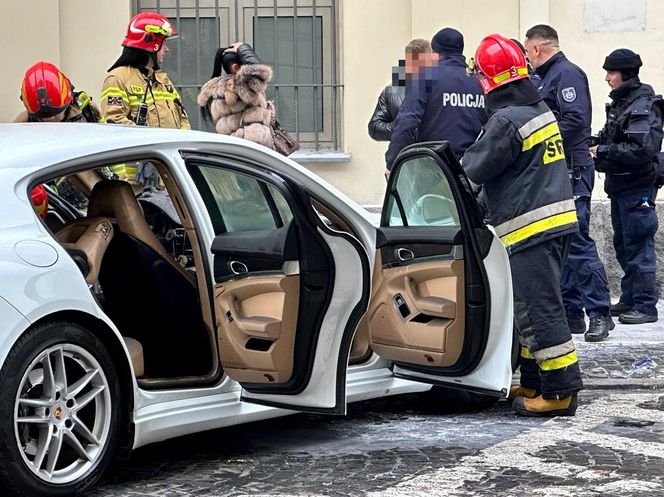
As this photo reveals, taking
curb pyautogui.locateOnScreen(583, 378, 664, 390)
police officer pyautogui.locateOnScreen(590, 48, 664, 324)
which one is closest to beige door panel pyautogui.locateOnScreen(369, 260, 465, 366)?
curb pyautogui.locateOnScreen(583, 378, 664, 390)

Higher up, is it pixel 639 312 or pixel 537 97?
pixel 537 97

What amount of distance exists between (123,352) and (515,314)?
207 cm

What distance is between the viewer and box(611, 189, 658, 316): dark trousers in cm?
970

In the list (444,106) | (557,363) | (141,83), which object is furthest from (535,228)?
(141,83)

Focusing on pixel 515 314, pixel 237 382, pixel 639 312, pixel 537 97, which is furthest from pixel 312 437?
pixel 639 312

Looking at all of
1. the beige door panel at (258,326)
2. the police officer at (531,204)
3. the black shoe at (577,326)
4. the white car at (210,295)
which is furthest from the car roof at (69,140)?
the black shoe at (577,326)

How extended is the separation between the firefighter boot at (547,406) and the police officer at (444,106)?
2.28 m

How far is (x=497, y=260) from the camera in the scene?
19.2ft

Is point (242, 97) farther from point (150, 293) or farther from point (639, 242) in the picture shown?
point (150, 293)

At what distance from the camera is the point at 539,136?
6.45 metres

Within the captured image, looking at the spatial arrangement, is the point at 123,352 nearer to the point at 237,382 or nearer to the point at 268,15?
the point at 237,382

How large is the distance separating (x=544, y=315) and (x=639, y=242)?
356 cm

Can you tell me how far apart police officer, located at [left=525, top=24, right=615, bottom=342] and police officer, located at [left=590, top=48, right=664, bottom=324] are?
1.02 ft

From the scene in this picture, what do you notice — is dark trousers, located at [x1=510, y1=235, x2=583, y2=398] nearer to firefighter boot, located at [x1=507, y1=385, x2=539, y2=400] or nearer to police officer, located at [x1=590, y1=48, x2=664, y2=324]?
firefighter boot, located at [x1=507, y1=385, x2=539, y2=400]
